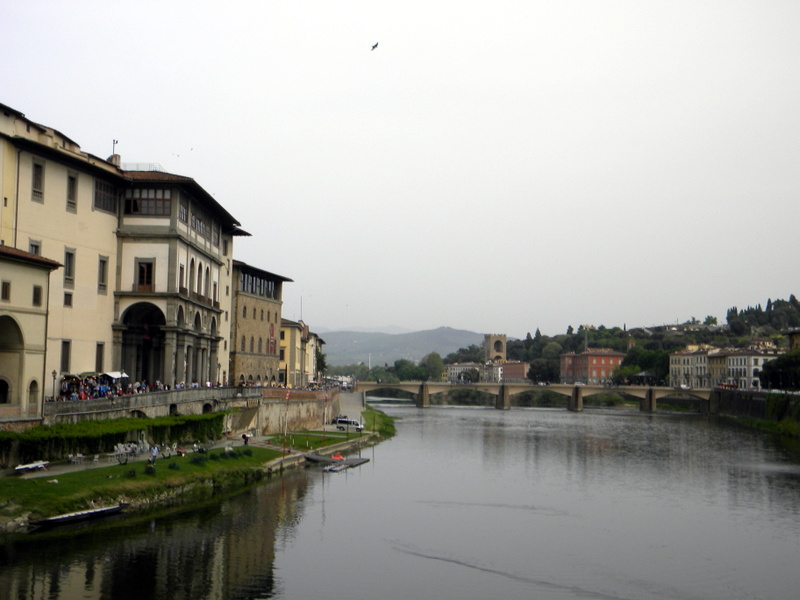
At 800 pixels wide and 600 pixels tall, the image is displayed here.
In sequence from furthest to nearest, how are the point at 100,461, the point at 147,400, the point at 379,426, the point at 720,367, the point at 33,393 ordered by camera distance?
the point at 720,367, the point at 379,426, the point at 147,400, the point at 33,393, the point at 100,461

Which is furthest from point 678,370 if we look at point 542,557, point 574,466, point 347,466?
point 542,557

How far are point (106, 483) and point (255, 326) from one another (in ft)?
152

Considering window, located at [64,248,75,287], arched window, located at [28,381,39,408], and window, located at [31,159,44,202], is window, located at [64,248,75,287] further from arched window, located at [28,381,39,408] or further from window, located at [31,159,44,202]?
arched window, located at [28,381,39,408]

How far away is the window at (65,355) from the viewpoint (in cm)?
4356

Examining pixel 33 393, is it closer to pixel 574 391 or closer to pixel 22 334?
pixel 22 334

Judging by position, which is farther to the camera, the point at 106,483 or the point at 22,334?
the point at 22,334

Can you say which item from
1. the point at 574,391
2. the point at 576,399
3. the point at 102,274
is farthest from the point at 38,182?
the point at 574,391

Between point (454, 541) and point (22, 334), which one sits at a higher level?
point (22, 334)

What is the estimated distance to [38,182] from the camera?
137 feet

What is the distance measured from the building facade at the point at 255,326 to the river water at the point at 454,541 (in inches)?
933

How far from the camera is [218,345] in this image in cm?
6531

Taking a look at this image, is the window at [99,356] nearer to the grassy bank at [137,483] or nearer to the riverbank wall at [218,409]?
the riverbank wall at [218,409]

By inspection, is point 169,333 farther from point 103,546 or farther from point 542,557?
point 542,557

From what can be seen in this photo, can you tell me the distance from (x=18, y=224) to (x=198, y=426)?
13.6 metres
